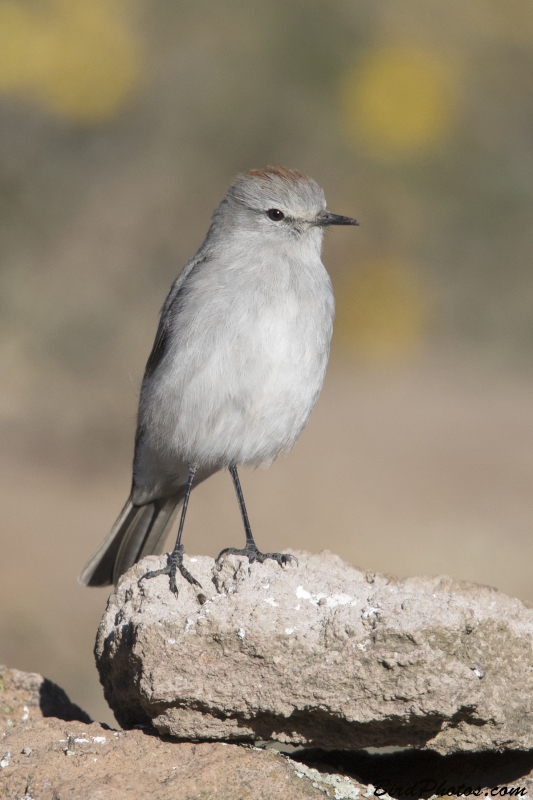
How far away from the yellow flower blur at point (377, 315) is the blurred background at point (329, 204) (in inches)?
1.6

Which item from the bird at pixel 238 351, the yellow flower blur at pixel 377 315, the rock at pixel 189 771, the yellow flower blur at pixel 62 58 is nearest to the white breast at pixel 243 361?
the bird at pixel 238 351

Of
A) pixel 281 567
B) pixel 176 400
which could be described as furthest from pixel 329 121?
pixel 281 567

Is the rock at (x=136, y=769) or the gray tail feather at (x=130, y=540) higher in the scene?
the gray tail feather at (x=130, y=540)

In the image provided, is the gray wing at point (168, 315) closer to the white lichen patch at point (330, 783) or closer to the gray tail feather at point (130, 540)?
the gray tail feather at point (130, 540)

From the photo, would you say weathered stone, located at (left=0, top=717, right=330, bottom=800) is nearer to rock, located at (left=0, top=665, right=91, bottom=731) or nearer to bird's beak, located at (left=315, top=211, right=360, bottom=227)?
rock, located at (left=0, top=665, right=91, bottom=731)

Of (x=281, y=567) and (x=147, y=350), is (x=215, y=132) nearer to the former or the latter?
(x=147, y=350)

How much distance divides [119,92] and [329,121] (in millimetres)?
3890

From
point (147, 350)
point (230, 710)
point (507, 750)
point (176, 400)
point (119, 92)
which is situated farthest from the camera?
point (119, 92)

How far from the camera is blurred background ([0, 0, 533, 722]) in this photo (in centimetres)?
1377

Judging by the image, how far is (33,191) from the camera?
16359mm

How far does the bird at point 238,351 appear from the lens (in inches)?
233

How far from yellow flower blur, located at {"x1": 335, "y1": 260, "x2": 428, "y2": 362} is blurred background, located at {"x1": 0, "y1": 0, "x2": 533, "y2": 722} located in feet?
0.13

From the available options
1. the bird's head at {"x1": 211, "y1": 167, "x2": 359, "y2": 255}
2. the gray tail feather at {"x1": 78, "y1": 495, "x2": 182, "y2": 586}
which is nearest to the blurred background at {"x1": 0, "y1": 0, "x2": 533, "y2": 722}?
the gray tail feather at {"x1": 78, "y1": 495, "x2": 182, "y2": 586}

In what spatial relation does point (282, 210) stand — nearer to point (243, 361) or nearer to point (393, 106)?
point (243, 361)
